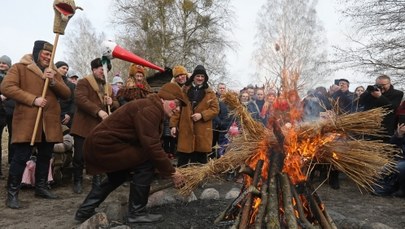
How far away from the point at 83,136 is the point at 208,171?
2.40m

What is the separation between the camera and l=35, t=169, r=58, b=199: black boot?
209 inches

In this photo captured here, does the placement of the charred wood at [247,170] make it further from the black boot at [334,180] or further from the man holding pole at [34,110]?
the black boot at [334,180]

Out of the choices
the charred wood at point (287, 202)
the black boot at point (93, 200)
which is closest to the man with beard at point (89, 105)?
the black boot at point (93, 200)

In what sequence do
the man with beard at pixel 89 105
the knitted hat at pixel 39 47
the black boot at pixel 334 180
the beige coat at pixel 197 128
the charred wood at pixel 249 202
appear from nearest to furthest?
the charred wood at pixel 249 202 < the knitted hat at pixel 39 47 < the man with beard at pixel 89 105 < the beige coat at pixel 197 128 < the black boot at pixel 334 180

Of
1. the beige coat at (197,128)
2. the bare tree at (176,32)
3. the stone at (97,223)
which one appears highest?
the bare tree at (176,32)

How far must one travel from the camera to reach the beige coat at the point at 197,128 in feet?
18.8

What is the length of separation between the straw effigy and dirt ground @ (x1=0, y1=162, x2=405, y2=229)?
452 mm

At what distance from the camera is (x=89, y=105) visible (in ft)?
17.1

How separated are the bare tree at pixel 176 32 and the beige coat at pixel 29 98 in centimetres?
1729

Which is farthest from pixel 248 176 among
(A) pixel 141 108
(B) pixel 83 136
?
(B) pixel 83 136

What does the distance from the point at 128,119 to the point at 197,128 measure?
1.98 meters

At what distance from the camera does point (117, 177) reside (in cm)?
423

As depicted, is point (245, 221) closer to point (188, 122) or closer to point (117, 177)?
point (117, 177)

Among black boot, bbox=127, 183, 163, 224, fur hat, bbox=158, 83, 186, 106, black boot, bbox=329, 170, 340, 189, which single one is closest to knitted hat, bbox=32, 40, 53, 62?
fur hat, bbox=158, 83, 186, 106
